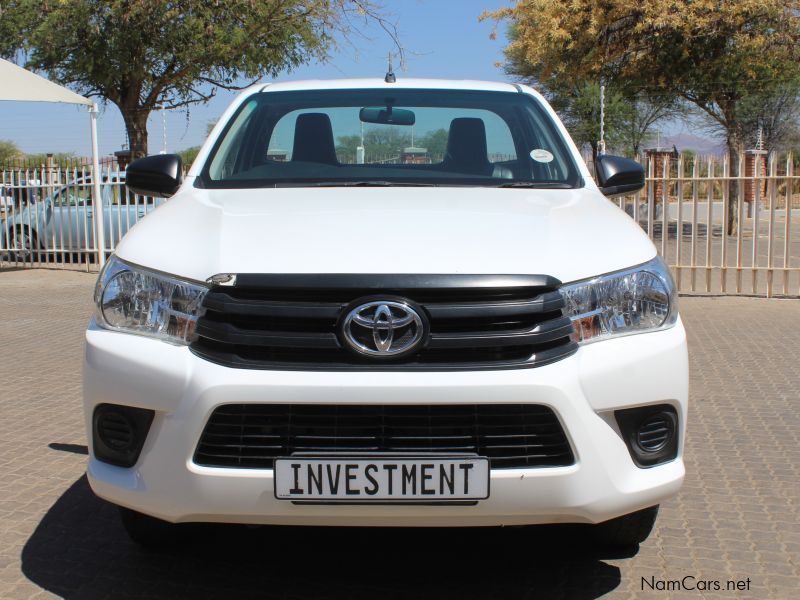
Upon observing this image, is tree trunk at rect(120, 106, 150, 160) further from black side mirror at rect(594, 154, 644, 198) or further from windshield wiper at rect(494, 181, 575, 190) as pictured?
windshield wiper at rect(494, 181, 575, 190)

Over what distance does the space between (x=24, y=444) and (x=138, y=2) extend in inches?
615

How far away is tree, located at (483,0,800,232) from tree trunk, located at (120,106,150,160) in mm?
9042

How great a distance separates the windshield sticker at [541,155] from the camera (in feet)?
13.7

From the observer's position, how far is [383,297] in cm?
271

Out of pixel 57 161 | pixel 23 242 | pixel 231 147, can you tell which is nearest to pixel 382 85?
pixel 231 147

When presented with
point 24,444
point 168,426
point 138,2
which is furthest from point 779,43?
point 168,426

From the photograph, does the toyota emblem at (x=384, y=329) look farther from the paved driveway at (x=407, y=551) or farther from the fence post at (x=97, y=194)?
the fence post at (x=97, y=194)

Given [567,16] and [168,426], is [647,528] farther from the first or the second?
[567,16]

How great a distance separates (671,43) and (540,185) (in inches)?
673

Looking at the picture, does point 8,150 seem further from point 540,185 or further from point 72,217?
point 540,185

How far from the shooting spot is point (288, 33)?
22.5 meters

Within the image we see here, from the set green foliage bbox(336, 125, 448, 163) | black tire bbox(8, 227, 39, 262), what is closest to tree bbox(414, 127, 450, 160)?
green foliage bbox(336, 125, 448, 163)

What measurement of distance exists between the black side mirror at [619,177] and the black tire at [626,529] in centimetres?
141

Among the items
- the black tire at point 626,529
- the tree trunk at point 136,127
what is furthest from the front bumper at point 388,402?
the tree trunk at point 136,127
